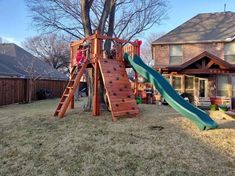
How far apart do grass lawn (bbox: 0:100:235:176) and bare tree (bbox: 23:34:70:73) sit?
3213 cm

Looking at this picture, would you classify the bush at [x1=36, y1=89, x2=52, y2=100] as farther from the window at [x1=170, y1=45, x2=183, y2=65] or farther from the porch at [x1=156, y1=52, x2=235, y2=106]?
the window at [x1=170, y1=45, x2=183, y2=65]

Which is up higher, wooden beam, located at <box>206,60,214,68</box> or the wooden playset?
wooden beam, located at <box>206,60,214,68</box>

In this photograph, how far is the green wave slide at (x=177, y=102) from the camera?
6.82 meters

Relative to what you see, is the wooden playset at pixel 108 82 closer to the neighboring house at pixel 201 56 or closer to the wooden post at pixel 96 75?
the wooden post at pixel 96 75

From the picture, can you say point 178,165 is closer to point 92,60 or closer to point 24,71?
point 92,60

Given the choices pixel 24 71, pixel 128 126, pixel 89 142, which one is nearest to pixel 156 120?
pixel 128 126

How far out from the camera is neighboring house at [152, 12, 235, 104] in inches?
552

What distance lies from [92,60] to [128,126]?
11.1 ft

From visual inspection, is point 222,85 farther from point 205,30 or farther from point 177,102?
point 177,102

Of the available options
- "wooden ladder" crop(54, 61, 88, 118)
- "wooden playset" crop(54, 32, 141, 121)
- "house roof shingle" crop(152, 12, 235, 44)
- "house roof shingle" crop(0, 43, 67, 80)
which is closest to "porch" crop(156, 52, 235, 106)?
"house roof shingle" crop(152, 12, 235, 44)

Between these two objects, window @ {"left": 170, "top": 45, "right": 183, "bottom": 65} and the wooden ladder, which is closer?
the wooden ladder

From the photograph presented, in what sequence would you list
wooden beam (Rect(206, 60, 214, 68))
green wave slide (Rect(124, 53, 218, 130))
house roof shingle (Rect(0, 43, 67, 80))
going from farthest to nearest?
1. house roof shingle (Rect(0, 43, 67, 80))
2. wooden beam (Rect(206, 60, 214, 68))
3. green wave slide (Rect(124, 53, 218, 130))

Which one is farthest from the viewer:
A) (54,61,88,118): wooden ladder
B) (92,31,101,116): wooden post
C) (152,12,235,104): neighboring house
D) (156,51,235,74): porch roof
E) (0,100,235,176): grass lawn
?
(152,12,235,104): neighboring house

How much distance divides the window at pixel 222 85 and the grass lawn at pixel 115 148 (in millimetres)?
8780
